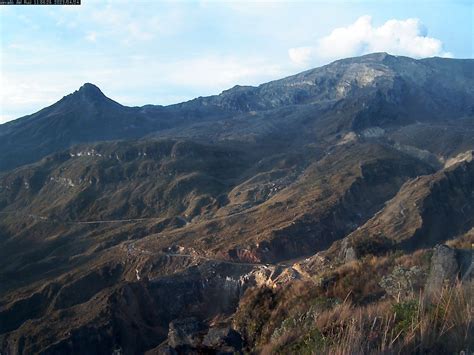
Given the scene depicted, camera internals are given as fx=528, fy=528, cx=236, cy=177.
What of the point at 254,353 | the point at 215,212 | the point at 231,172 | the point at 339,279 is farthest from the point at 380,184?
the point at 254,353

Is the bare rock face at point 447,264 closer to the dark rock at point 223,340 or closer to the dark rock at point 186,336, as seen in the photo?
the dark rock at point 223,340

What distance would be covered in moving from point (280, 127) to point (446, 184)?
245 ft

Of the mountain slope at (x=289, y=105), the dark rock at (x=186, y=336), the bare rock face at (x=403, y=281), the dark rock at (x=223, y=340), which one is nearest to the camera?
the dark rock at (x=223, y=340)

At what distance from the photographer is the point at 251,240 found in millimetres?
46969

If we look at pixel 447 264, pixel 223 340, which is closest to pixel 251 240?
pixel 447 264

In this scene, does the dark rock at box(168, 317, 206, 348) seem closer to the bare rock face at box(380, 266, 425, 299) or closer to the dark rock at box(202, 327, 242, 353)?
the dark rock at box(202, 327, 242, 353)

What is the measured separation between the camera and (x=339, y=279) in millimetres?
12430

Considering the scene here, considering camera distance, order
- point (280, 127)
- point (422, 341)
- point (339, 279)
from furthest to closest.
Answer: point (280, 127), point (339, 279), point (422, 341)

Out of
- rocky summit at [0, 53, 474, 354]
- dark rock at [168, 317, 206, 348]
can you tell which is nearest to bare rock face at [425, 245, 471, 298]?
rocky summit at [0, 53, 474, 354]

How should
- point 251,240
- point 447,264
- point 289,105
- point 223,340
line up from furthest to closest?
point 289,105, point 251,240, point 447,264, point 223,340

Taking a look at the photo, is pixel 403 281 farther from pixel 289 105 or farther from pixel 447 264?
pixel 289 105

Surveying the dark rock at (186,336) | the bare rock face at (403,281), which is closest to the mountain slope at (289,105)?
the bare rock face at (403,281)

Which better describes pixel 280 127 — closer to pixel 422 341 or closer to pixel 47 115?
pixel 47 115

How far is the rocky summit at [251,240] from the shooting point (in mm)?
8508
